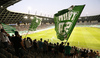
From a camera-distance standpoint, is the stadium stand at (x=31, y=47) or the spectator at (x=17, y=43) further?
the stadium stand at (x=31, y=47)

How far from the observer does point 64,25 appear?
588cm

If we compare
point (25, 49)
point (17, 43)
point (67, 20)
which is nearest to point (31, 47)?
point (25, 49)

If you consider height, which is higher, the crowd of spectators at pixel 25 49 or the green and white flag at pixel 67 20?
the green and white flag at pixel 67 20

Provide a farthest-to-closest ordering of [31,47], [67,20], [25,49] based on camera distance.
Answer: [31,47], [67,20], [25,49]

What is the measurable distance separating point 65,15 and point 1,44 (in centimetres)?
528

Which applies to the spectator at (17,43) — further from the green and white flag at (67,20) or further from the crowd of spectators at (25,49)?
the green and white flag at (67,20)

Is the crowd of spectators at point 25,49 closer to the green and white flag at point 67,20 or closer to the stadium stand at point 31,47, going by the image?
the stadium stand at point 31,47

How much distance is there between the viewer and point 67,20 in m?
5.67

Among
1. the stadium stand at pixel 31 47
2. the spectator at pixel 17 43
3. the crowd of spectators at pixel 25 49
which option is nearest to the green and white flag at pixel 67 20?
the crowd of spectators at pixel 25 49

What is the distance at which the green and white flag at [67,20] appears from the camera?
5.19m

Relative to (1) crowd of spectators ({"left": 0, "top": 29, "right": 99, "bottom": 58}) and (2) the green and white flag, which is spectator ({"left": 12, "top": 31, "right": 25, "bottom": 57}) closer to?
(1) crowd of spectators ({"left": 0, "top": 29, "right": 99, "bottom": 58})

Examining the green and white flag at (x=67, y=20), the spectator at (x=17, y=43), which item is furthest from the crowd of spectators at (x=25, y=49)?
the green and white flag at (x=67, y=20)

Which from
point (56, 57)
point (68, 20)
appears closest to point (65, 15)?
point (68, 20)

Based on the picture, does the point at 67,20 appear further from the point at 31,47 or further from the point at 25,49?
the point at 31,47
